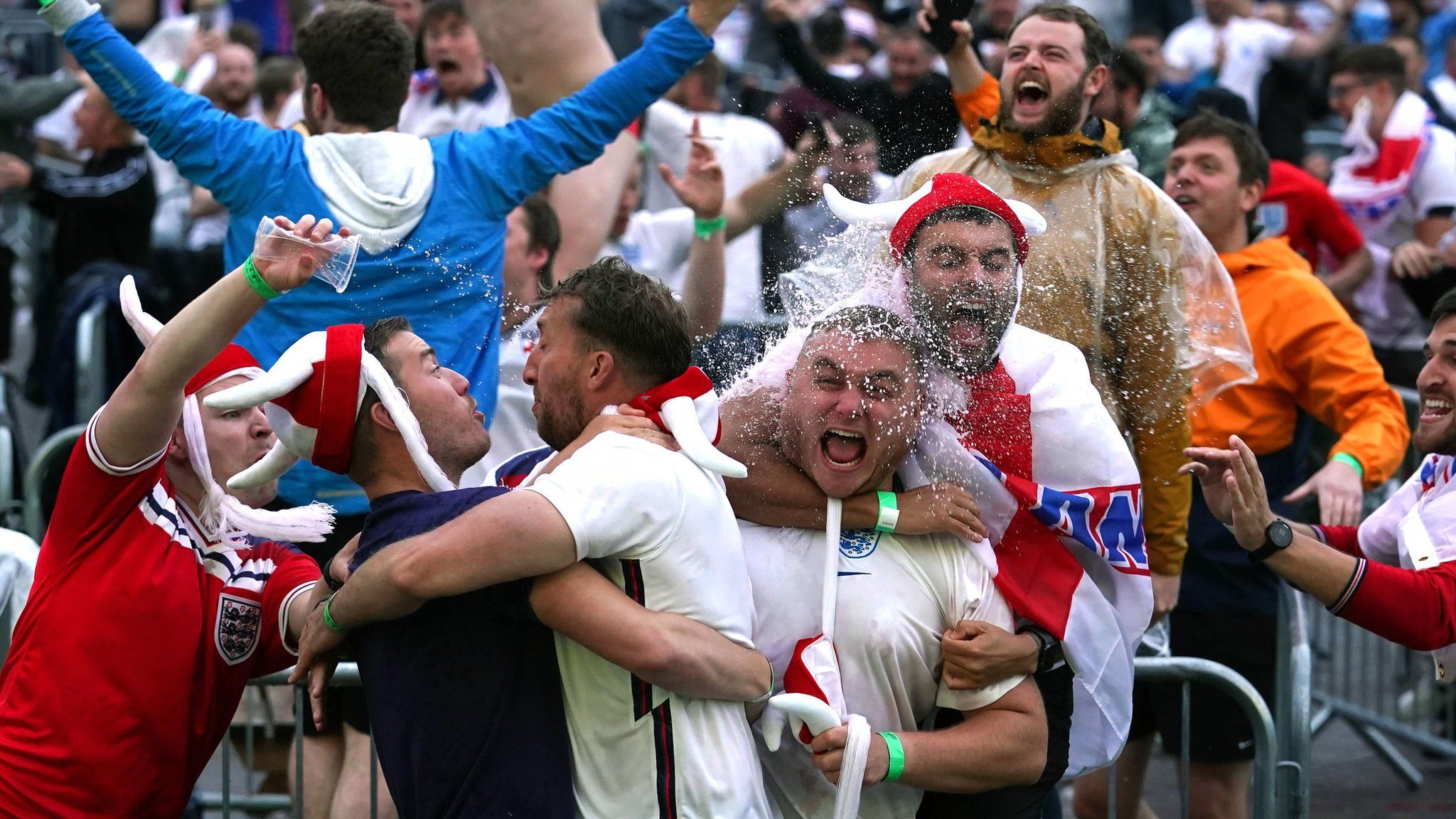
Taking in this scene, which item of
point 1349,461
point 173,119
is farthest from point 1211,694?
point 173,119

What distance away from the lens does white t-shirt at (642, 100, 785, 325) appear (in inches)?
307

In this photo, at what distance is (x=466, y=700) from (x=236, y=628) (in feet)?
2.25

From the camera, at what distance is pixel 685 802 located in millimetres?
2734

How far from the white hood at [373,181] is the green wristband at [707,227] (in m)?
1.03

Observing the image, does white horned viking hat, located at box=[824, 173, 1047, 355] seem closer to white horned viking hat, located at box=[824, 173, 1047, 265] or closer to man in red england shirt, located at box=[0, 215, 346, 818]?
white horned viking hat, located at box=[824, 173, 1047, 265]

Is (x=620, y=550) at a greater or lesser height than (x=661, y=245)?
greater

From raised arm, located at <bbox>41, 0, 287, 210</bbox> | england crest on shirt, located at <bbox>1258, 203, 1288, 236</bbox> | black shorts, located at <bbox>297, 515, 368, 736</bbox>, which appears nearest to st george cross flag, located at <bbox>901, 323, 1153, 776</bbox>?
black shorts, located at <bbox>297, 515, 368, 736</bbox>

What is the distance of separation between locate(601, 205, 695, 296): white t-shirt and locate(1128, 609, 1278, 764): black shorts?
2.66 m

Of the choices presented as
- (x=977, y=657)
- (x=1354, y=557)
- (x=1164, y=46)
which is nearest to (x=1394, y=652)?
(x=1354, y=557)

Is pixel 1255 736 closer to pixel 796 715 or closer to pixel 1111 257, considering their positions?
pixel 1111 257

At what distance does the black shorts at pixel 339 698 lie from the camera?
413 centimetres

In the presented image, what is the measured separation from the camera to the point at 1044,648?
10.2ft

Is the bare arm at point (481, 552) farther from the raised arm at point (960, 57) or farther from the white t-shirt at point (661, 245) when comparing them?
the white t-shirt at point (661, 245)

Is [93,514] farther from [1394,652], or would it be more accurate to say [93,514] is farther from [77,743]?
[1394,652]
